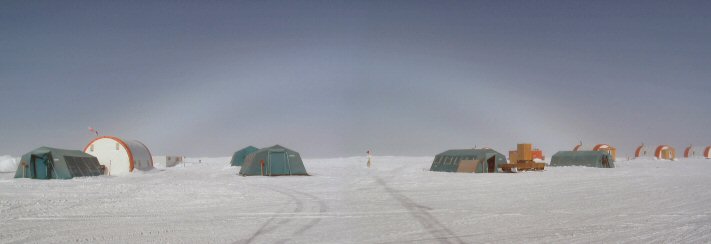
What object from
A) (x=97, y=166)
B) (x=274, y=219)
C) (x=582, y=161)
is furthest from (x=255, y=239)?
(x=582, y=161)

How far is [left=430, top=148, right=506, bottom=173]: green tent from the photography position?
137ft

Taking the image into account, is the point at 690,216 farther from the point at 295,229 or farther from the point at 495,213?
the point at 295,229

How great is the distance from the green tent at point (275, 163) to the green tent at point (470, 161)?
44.5 feet

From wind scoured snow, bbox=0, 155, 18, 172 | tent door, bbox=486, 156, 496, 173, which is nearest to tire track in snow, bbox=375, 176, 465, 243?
tent door, bbox=486, 156, 496, 173

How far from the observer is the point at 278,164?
37.5m

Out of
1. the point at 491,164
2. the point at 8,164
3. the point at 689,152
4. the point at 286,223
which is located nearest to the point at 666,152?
the point at 689,152

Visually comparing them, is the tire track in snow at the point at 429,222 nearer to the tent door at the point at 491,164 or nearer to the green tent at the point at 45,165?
the tent door at the point at 491,164

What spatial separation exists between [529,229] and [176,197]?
47.1ft

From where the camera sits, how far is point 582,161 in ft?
192

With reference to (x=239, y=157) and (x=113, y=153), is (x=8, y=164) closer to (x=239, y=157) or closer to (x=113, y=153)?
(x=113, y=153)

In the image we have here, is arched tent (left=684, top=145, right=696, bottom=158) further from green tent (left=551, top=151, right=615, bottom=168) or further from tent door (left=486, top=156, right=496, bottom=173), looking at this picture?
tent door (left=486, top=156, right=496, bottom=173)

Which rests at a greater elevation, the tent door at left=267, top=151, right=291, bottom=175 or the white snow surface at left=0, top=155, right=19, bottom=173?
the tent door at left=267, top=151, right=291, bottom=175

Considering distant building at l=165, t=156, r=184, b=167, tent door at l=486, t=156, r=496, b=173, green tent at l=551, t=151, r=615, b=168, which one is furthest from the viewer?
distant building at l=165, t=156, r=184, b=167

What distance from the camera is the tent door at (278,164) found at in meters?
37.3
